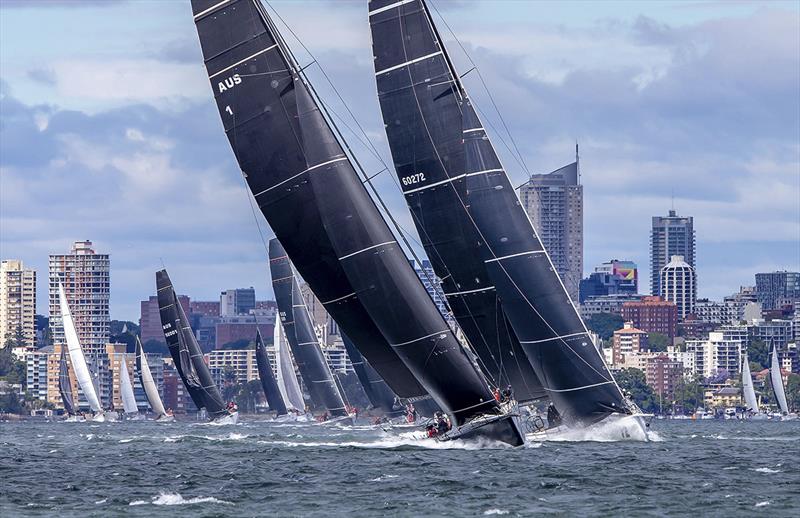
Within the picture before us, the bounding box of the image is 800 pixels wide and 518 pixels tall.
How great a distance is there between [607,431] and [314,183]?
53.0ft

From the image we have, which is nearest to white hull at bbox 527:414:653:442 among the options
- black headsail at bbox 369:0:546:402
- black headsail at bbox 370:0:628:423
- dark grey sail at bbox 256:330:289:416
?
black headsail at bbox 370:0:628:423

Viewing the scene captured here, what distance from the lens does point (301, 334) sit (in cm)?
13362

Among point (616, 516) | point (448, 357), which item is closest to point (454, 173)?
point (448, 357)

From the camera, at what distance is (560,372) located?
69.2m

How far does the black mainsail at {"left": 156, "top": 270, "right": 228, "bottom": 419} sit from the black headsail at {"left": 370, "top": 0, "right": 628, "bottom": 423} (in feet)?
245

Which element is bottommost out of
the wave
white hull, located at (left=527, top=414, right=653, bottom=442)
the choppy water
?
the wave

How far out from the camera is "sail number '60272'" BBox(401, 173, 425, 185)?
68.6 m

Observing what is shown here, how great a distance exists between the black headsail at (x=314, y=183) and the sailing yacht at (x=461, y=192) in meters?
4.32

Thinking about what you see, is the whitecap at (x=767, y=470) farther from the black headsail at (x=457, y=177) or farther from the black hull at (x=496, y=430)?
the black headsail at (x=457, y=177)

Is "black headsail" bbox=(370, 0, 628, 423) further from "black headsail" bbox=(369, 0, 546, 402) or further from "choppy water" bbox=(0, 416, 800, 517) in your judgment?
"choppy water" bbox=(0, 416, 800, 517)

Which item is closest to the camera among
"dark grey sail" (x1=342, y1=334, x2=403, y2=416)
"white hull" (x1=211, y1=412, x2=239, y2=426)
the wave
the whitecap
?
the wave

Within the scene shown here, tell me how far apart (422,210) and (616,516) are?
75.4 feet

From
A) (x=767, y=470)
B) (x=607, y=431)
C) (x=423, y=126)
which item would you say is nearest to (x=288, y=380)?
(x=607, y=431)

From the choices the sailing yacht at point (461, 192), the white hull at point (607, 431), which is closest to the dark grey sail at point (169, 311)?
the white hull at point (607, 431)
